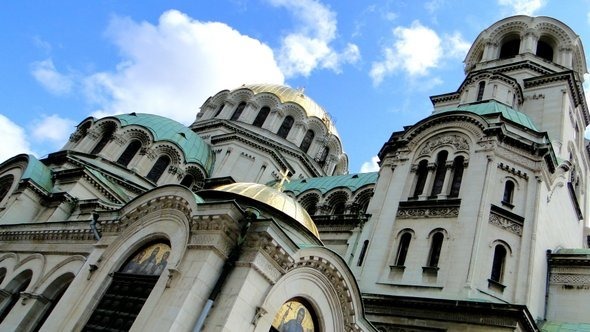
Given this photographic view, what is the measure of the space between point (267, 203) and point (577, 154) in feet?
69.1

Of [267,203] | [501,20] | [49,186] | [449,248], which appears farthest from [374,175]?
[49,186]

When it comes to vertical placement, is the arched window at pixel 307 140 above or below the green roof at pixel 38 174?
above

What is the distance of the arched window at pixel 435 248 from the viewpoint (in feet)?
57.7

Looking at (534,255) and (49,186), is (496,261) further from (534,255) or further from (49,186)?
(49,186)

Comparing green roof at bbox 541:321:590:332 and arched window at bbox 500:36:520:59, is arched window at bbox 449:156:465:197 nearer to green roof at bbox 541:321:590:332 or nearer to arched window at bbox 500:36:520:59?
green roof at bbox 541:321:590:332

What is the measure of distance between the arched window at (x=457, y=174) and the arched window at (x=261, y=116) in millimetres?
19600

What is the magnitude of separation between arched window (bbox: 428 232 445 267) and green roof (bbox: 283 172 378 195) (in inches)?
367

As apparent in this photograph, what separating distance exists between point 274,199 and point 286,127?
954 inches

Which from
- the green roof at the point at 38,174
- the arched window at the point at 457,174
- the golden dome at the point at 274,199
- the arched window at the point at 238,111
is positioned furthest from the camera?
the arched window at the point at 238,111

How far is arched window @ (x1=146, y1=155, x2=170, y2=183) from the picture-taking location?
97.8ft

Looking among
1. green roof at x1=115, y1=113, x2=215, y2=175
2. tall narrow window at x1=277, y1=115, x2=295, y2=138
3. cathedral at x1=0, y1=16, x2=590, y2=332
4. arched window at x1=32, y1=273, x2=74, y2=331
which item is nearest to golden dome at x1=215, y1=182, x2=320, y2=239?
cathedral at x1=0, y1=16, x2=590, y2=332

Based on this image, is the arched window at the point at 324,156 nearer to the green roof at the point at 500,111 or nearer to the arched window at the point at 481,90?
the arched window at the point at 481,90

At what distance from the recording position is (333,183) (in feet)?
96.0

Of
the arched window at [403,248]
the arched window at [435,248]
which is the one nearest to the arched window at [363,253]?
the arched window at [403,248]
